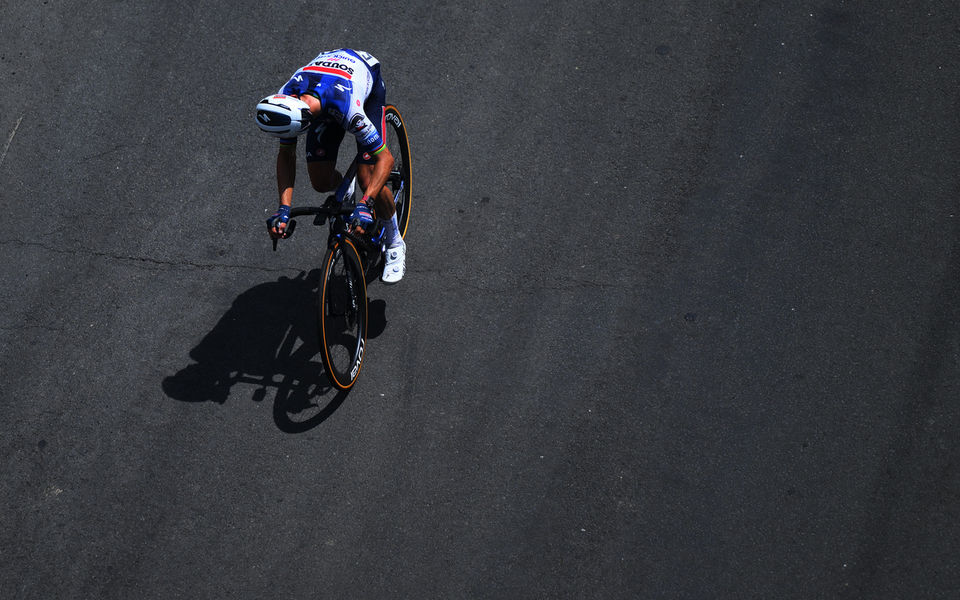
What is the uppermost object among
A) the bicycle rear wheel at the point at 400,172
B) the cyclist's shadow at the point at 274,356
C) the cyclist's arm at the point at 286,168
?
the cyclist's arm at the point at 286,168

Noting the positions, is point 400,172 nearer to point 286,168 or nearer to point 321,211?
point 286,168

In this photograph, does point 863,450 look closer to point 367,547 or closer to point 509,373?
point 509,373

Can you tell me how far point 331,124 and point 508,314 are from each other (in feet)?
6.32

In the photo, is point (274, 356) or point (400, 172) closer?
point (274, 356)

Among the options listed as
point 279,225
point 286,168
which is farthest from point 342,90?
point 279,225

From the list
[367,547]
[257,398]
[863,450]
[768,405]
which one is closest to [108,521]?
[257,398]

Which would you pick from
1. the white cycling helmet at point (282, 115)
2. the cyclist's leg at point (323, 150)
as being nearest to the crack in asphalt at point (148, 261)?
the cyclist's leg at point (323, 150)

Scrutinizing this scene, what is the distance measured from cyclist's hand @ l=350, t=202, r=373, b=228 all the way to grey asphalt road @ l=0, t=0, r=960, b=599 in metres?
1.13

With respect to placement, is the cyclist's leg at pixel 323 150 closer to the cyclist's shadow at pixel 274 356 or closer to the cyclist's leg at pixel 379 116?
the cyclist's leg at pixel 379 116

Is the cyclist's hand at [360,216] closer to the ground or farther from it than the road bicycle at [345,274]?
farther from it

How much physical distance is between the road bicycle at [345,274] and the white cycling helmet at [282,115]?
0.51 m

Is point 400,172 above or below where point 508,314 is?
above

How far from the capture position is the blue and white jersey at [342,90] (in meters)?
6.15

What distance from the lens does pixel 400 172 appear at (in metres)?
7.55
